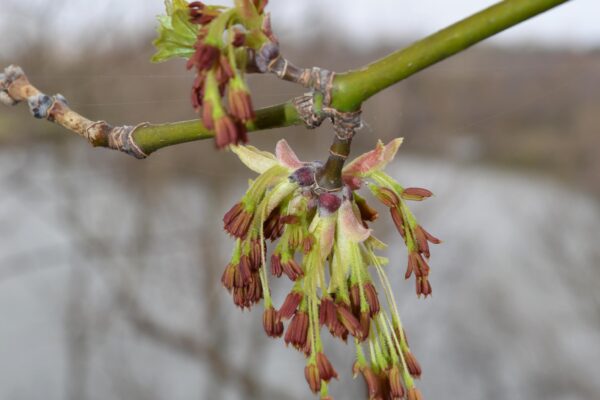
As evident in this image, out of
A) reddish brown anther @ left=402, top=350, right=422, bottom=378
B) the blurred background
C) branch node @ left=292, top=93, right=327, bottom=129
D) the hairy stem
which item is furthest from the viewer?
the blurred background

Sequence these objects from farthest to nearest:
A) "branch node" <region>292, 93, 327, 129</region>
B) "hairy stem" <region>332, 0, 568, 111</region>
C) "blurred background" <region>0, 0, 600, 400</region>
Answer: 1. "blurred background" <region>0, 0, 600, 400</region>
2. "branch node" <region>292, 93, 327, 129</region>
3. "hairy stem" <region>332, 0, 568, 111</region>

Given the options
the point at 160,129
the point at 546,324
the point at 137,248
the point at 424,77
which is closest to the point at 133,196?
the point at 137,248

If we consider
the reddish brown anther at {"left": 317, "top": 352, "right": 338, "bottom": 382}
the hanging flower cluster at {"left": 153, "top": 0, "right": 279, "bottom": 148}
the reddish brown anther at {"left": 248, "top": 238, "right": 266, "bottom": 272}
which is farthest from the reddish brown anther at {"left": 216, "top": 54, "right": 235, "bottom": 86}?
the reddish brown anther at {"left": 317, "top": 352, "right": 338, "bottom": 382}

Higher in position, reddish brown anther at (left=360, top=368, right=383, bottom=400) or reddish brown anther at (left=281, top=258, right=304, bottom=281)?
reddish brown anther at (left=281, top=258, right=304, bottom=281)

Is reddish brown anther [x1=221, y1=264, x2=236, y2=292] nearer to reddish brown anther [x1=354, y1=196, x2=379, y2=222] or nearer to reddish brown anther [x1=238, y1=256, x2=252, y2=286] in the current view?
reddish brown anther [x1=238, y1=256, x2=252, y2=286]

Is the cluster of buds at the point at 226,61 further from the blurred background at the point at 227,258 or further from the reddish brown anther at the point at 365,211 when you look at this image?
the blurred background at the point at 227,258

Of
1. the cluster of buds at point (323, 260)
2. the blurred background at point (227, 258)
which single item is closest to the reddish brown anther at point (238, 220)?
the cluster of buds at point (323, 260)

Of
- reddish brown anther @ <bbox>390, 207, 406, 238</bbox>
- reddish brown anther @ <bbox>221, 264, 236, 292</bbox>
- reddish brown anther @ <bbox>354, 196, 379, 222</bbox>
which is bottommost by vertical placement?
reddish brown anther @ <bbox>221, 264, 236, 292</bbox>
